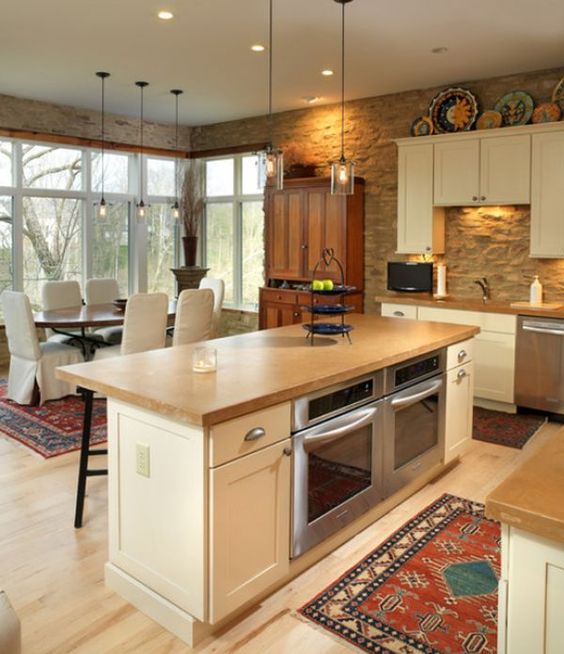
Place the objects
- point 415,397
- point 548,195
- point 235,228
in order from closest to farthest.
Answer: point 415,397 → point 548,195 → point 235,228

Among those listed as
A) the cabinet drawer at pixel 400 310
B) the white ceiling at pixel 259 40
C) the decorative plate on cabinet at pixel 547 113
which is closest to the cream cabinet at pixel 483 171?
the decorative plate on cabinet at pixel 547 113

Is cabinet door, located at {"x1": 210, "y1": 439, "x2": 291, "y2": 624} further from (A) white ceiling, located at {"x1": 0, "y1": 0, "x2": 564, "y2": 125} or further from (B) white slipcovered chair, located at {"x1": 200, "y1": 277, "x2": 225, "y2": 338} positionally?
(B) white slipcovered chair, located at {"x1": 200, "y1": 277, "x2": 225, "y2": 338}

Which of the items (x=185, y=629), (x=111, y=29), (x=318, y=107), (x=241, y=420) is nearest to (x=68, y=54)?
(x=111, y=29)

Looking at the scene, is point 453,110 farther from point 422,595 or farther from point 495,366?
point 422,595

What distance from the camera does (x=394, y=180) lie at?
6.78m

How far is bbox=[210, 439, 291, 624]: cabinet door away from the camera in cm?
224

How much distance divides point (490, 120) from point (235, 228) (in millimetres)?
3832

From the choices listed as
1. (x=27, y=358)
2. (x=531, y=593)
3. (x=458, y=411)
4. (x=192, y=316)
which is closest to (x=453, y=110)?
(x=192, y=316)

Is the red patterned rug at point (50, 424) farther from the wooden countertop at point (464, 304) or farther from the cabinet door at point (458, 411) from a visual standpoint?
the wooden countertop at point (464, 304)

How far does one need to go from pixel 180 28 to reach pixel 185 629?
13.5 ft

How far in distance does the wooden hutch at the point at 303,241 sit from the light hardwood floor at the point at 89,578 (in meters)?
3.26

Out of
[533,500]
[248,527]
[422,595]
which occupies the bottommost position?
[422,595]

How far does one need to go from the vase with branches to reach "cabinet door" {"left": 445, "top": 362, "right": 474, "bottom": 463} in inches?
208

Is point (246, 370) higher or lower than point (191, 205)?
lower
